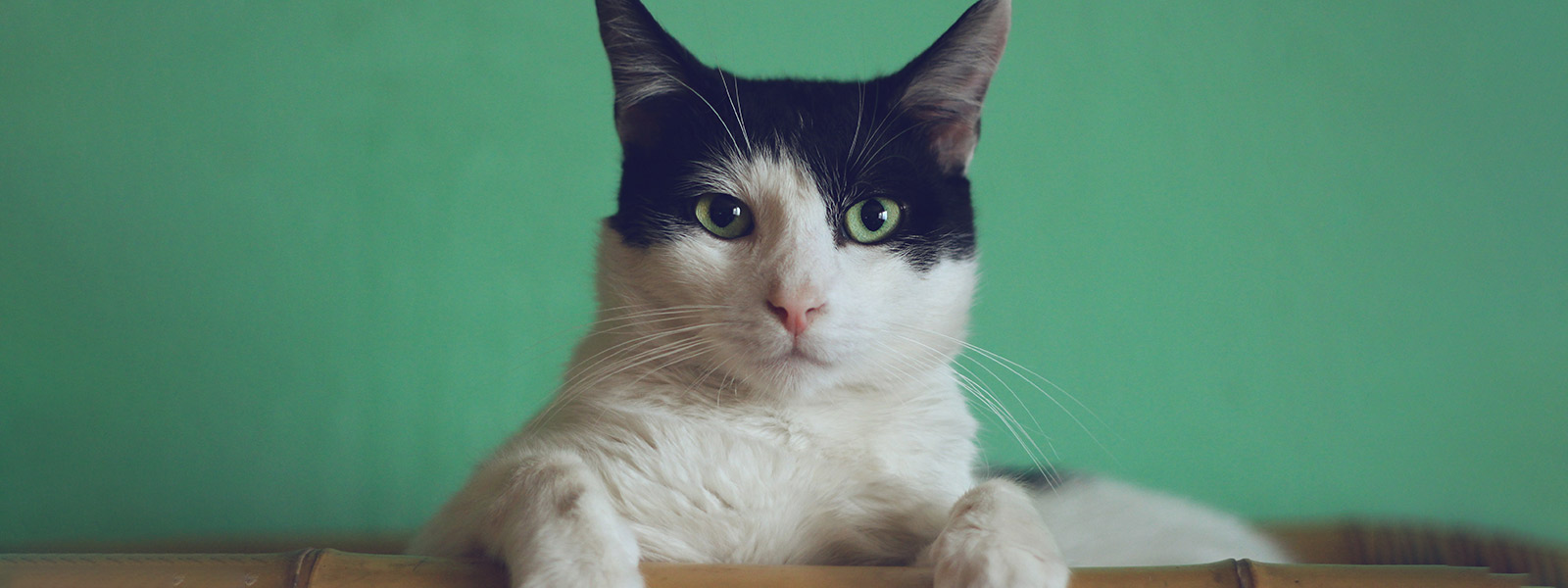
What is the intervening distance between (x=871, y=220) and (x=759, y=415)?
27 cm

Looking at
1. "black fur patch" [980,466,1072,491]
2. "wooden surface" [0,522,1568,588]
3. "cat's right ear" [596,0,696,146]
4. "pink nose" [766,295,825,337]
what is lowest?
"black fur patch" [980,466,1072,491]

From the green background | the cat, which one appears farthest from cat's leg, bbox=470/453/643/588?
the green background

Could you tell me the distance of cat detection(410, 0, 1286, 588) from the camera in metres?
0.96

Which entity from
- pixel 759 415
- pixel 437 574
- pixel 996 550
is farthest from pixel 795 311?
pixel 437 574

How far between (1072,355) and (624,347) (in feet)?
3.65

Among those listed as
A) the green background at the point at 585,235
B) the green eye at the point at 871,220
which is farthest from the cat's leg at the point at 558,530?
the green background at the point at 585,235

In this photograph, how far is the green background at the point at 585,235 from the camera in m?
1.74

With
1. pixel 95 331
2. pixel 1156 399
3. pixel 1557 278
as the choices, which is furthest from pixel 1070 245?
pixel 95 331

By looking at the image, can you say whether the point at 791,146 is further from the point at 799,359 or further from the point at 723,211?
the point at 799,359

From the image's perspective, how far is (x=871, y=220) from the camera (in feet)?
3.57

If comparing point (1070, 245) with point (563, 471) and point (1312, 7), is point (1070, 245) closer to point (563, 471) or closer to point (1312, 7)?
point (1312, 7)

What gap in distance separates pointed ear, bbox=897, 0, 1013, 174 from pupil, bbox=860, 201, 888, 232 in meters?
0.17

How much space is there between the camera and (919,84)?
1174mm

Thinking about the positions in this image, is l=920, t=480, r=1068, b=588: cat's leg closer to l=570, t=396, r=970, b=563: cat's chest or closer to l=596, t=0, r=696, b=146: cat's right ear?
l=570, t=396, r=970, b=563: cat's chest
